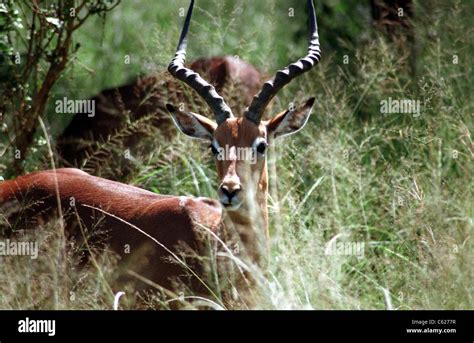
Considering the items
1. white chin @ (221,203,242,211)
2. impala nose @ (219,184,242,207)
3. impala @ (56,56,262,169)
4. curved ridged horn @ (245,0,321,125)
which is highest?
impala @ (56,56,262,169)

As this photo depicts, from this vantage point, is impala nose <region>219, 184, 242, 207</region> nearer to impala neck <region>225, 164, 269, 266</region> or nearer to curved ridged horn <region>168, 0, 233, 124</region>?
impala neck <region>225, 164, 269, 266</region>

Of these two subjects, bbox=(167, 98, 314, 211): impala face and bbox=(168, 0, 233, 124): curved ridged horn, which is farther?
bbox=(168, 0, 233, 124): curved ridged horn

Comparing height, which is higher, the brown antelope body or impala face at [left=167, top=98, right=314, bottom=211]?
impala face at [left=167, top=98, right=314, bottom=211]

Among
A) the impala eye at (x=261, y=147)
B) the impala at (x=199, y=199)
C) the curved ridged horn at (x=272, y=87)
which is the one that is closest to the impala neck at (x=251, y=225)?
the impala at (x=199, y=199)

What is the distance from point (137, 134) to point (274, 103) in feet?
4.52

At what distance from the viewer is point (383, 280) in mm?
7551

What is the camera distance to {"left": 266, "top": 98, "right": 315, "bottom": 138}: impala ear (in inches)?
306

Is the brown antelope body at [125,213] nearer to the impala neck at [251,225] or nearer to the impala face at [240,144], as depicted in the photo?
the impala neck at [251,225]

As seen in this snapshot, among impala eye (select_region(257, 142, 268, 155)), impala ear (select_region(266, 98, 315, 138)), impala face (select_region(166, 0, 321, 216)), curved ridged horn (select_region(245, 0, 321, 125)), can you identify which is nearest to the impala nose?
impala face (select_region(166, 0, 321, 216))

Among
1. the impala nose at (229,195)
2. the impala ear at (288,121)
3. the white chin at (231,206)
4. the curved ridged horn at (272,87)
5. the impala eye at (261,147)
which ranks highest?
the curved ridged horn at (272,87)

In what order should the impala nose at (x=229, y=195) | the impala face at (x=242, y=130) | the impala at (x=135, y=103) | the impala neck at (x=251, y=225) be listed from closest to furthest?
the impala nose at (x=229, y=195) < the impala face at (x=242, y=130) < the impala neck at (x=251, y=225) < the impala at (x=135, y=103)

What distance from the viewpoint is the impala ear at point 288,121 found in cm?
777
